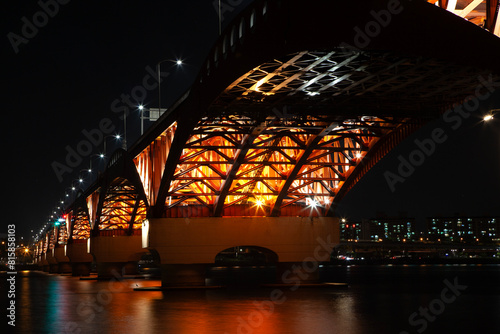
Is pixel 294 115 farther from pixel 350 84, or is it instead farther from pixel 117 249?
pixel 117 249

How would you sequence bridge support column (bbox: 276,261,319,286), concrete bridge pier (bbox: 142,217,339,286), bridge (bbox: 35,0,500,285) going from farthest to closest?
bridge support column (bbox: 276,261,319,286), concrete bridge pier (bbox: 142,217,339,286), bridge (bbox: 35,0,500,285)

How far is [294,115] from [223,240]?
57.3ft

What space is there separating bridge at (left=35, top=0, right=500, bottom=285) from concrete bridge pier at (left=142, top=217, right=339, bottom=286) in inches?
3.2

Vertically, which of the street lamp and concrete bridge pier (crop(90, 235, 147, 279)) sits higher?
the street lamp

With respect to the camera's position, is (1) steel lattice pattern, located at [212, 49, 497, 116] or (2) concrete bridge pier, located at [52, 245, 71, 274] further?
(2) concrete bridge pier, located at [52, 245, 71, 274]

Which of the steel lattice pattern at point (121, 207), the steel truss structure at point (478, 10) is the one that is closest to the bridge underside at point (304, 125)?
the steel truss structure at point (478, 10)

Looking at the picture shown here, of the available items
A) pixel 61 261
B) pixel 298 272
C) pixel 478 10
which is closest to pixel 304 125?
pixel 298 272

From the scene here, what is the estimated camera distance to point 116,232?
89875 mm

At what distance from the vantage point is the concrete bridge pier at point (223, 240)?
2000 inches

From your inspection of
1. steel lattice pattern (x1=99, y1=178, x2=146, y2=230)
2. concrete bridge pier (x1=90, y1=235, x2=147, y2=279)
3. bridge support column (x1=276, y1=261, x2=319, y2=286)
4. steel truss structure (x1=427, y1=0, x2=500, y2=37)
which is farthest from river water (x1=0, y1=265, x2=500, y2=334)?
concrete bridge pier (x1=90, y1=235, x2=147, y2=279)

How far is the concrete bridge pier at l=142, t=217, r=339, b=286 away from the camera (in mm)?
50812

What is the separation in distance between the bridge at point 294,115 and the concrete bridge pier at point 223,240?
0.08 meters

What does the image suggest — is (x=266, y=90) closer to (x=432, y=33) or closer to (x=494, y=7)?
(x=432, y=33)

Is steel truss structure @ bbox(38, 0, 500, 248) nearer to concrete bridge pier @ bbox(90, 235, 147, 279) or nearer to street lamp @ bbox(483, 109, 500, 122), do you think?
street lamp @ bbox(483, 109, 500, 122)
